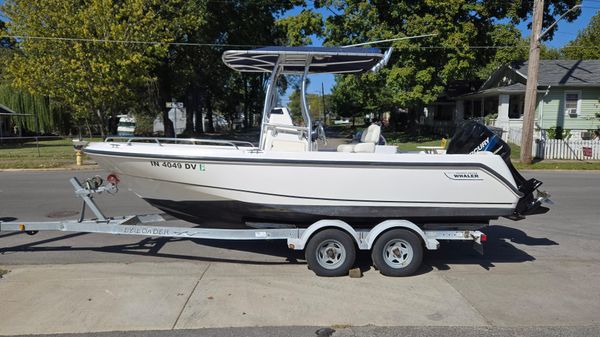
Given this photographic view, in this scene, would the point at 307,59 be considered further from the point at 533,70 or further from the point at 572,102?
the point at 572,102

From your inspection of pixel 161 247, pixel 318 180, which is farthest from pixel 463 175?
pixel 161 247

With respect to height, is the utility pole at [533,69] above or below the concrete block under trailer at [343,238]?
above

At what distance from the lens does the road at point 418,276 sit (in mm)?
4387

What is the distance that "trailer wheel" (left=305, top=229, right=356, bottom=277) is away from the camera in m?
5.48

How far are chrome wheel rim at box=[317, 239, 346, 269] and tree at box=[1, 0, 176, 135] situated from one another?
17.9 metres

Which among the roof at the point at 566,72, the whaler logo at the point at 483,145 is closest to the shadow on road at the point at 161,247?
the whaler logo at the point at 483,145

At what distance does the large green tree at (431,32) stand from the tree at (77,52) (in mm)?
13770

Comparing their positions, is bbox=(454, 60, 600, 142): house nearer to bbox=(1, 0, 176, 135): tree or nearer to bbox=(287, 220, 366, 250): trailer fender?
bbox=(1, 0, 176, 135): tree

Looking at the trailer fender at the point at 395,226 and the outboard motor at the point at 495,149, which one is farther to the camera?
the outboard motor at the point at 495,149

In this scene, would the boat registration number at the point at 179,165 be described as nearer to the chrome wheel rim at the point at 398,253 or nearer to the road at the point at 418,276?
the road at the point at 418,276

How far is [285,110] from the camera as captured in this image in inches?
244

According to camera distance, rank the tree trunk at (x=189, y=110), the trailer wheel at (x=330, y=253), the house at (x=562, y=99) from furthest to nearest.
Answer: the tree trunk at (x=189, y=110) < the house at (x=562, y=99) < the trailer wheel at (x=330, y=253)

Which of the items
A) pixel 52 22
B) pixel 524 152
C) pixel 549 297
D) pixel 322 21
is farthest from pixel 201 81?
pixel 549 297

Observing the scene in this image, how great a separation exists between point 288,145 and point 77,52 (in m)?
17.8
